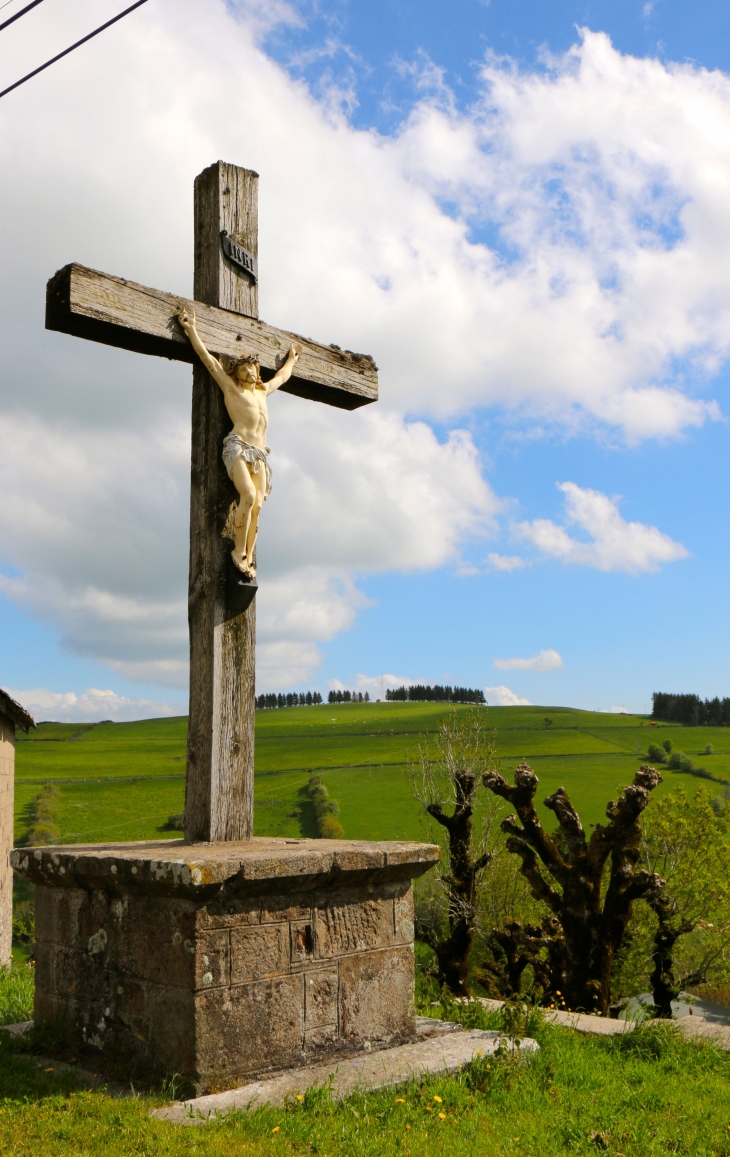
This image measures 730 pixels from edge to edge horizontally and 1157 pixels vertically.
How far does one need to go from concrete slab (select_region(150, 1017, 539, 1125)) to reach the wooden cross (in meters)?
1.33

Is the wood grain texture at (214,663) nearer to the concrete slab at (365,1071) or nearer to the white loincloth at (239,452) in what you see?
the white loincloth at (239,452)

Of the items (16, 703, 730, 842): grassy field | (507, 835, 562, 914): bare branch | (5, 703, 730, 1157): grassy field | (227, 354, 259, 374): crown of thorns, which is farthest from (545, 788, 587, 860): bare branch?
(16, 703, 730, 842): grassy field

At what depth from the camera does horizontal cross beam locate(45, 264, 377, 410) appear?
483 centimetres

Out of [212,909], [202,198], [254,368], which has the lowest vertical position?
[212,909]

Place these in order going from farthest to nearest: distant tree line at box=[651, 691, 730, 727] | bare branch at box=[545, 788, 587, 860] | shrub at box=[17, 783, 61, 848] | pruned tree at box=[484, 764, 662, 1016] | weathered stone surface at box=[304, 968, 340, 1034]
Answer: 1. distant tree line at box=[651, 691, 730, 727]
2. shrub at box=[17, 783, 61, 848]
3. bare branch at box=[545, 788, 587, 860]
4. pruned tree at box=[484, 764, 662, 1016]
5. weathered stone surface at box=[304, 968, 340, 1034]

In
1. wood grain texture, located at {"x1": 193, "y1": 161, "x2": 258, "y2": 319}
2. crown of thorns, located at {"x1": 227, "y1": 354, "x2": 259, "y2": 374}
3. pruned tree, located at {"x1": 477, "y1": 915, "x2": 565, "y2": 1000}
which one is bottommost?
pruned tree, located at {"x1": 477, "y1": 915, "x2": 565, "y2": 1000}

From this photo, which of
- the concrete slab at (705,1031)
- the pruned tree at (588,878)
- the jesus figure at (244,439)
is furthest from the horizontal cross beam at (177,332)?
the concrete slab at (705,1031)

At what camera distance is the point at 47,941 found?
471 centimetres

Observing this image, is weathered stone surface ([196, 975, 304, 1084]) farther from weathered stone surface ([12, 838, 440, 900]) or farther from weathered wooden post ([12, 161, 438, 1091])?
weathered stone surface ([12, 838, 440, 900])

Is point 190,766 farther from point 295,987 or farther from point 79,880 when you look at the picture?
point 295,987

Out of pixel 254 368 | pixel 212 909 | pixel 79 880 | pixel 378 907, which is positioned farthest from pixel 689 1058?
pixel 254 368

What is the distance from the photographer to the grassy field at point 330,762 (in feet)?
160

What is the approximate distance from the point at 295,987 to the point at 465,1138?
1.02 meters

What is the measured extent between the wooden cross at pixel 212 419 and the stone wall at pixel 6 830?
24.1 feet
